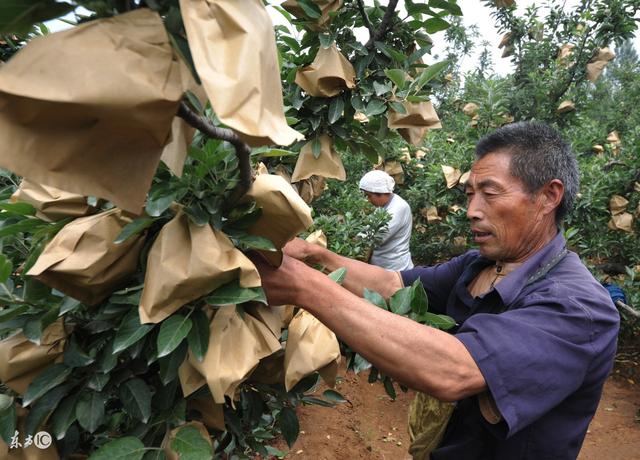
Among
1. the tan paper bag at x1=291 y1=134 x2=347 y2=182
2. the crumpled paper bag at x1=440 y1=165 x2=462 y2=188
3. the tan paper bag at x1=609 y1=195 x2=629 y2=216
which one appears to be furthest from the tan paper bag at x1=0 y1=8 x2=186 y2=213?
the tan paper bag at x1=609 y1=195 x2=629 y2=216

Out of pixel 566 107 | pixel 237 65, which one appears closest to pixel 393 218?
pixel 566 107

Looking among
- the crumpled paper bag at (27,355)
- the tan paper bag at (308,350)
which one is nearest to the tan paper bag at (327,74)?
the tan paper bag at (308,350)

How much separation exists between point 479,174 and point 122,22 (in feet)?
4.51

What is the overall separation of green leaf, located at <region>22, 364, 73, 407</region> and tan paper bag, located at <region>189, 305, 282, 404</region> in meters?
0.31

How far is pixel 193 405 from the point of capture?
3.52 ft

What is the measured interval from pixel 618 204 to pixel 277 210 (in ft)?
13.9

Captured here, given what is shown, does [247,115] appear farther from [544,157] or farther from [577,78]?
[577,78]

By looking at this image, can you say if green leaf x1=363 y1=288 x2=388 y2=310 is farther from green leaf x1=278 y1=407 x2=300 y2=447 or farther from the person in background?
the person in background

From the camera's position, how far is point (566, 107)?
551cm

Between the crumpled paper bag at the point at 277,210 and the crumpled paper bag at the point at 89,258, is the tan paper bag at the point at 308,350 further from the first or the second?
the crumpled paper bag at the point at 89,258

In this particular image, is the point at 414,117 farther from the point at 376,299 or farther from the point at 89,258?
the point at 89,258

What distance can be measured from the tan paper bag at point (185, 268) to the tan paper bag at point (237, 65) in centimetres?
31

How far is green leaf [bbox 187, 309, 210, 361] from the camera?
2.83 feet

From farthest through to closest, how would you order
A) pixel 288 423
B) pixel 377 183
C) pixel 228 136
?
pixel 377 183, pixel 288 423, pixel 228 136
